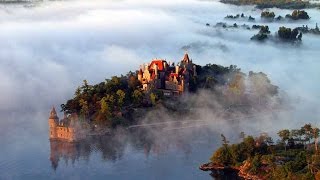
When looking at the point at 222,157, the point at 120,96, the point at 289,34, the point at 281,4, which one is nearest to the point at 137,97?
the point at 120,96

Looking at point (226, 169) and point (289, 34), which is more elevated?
point (289, 34)

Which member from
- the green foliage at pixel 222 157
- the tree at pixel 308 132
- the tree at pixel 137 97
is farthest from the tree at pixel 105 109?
the tree at pixel 308 132

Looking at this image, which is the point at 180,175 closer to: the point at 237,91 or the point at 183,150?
the point at 183,150

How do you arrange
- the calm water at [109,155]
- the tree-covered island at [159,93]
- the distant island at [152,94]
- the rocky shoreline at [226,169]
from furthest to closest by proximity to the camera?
the tree-covered island at [159,93]
the distant island at [152,94]
the calm water at [109,155]
the rocky shoreline at [226,169]

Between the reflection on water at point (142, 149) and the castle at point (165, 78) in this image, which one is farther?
the castle at point (165, 78)

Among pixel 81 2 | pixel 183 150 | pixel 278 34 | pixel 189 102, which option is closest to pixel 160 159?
pixel 183 150

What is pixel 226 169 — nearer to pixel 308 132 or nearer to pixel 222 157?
pixel 222 157

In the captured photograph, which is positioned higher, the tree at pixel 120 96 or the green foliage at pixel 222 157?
the tree at pixel 120 96

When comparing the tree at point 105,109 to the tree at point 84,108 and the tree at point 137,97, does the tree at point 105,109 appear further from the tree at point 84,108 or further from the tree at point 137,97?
the tree at point 137,97
